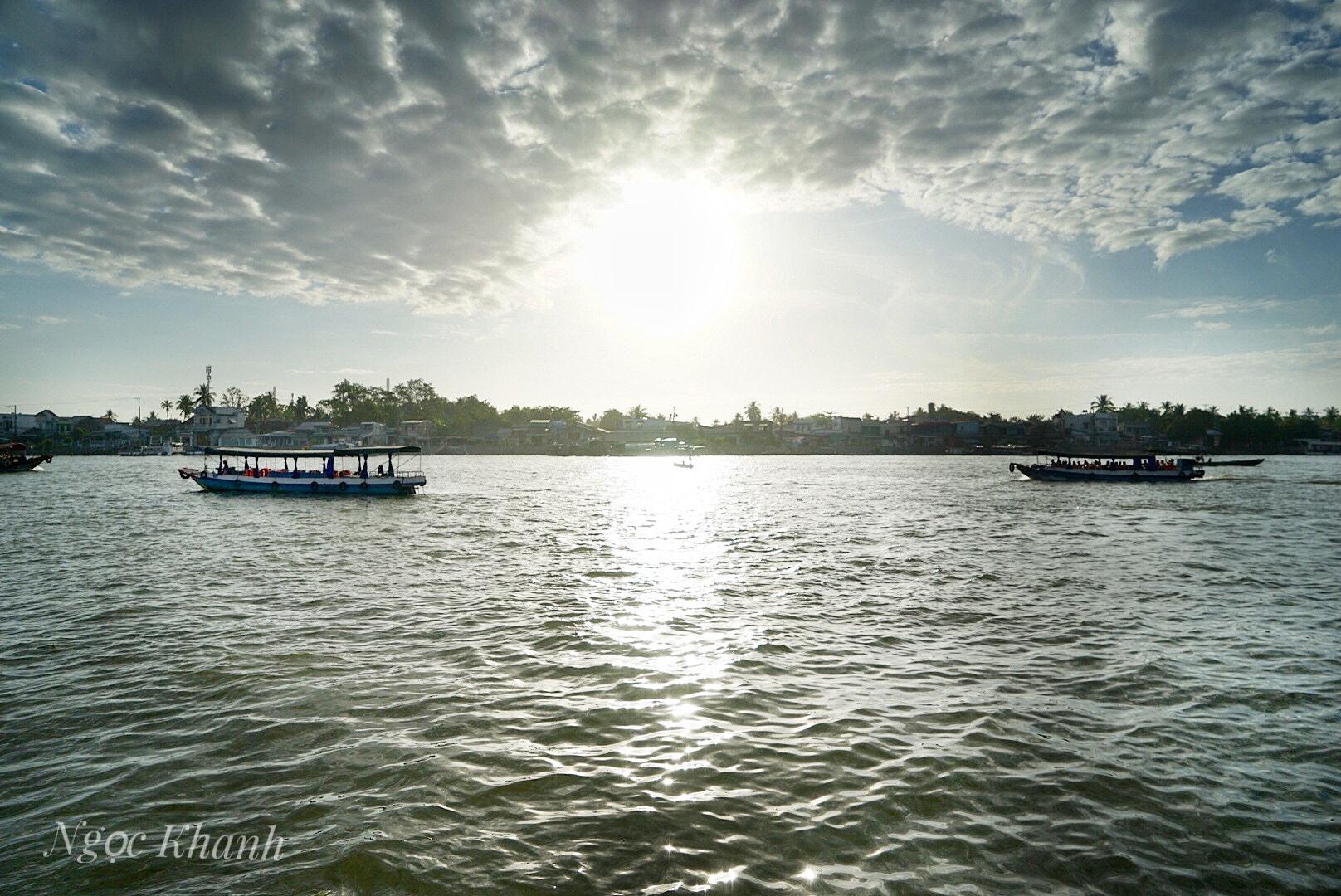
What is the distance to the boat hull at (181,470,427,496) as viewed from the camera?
47938 mm

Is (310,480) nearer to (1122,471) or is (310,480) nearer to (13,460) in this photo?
(13,460)

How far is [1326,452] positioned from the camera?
495 feet

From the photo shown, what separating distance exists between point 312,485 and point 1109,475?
2884 inches

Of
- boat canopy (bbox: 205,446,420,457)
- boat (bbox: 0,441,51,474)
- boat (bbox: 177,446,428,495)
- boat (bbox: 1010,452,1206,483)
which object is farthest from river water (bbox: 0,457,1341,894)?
boat (bbox: 0,441,51,474)

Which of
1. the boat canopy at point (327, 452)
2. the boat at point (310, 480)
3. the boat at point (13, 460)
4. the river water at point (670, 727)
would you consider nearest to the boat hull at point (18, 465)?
the boat at point (13, 460)

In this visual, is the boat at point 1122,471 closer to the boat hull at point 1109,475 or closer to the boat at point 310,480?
the boat hull at point 1109,475

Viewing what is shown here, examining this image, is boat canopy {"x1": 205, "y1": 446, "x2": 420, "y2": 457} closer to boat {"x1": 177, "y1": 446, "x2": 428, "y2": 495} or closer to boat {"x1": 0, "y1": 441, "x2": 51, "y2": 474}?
boat {"x1": 177, "y1": 446, "x2": 428, "y2": 495}

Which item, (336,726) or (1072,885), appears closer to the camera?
(1072,885)

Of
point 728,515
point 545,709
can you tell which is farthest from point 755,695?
point 728,515

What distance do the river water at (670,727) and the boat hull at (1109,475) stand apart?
49094 mm

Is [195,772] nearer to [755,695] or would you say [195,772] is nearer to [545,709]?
[545,709]

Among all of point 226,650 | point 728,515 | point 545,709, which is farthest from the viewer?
point 728,515

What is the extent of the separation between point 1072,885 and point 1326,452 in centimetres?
20991

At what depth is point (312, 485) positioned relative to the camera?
1908 inches
